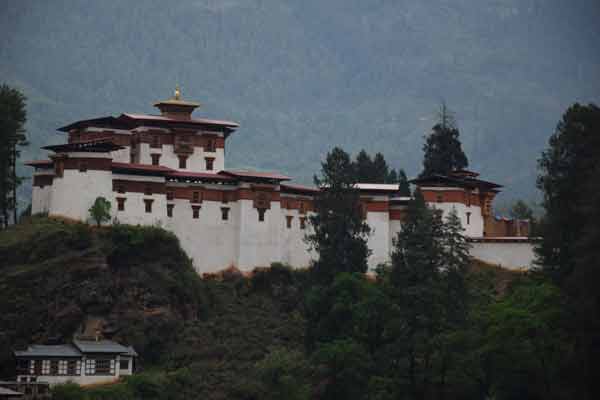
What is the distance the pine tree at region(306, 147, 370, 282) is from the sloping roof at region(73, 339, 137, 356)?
50.7 feet

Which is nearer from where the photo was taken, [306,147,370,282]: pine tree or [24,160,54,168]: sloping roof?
[24,160,54,168]: sloping roof

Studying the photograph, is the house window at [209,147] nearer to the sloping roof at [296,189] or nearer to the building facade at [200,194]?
the building facade at [200,194]

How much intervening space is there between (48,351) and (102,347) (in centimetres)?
329

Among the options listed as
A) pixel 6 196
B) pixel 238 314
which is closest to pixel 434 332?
pixel 238 314

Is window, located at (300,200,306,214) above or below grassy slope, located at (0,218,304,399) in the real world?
above

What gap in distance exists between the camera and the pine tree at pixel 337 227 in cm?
8062

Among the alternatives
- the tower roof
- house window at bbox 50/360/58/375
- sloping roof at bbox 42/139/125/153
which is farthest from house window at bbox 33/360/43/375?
the tower roof

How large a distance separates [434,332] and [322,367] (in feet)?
23.3

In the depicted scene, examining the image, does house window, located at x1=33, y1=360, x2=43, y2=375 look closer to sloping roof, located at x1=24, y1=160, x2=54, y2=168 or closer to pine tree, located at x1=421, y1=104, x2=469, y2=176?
sloping roof, located at x1=24, y1=160, x2=54, y2=168

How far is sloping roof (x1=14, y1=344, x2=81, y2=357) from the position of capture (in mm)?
68000

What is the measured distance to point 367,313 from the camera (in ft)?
238

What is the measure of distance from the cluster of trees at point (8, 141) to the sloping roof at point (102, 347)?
17288 mm

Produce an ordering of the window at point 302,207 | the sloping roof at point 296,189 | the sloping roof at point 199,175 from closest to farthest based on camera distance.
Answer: the sloping roof at point 199,175 < the sloping roof at point 296,189 < the window at point 302,207

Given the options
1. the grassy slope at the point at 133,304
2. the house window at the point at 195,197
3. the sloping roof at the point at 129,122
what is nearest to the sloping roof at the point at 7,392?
the grassy slope at the point at 133,304
